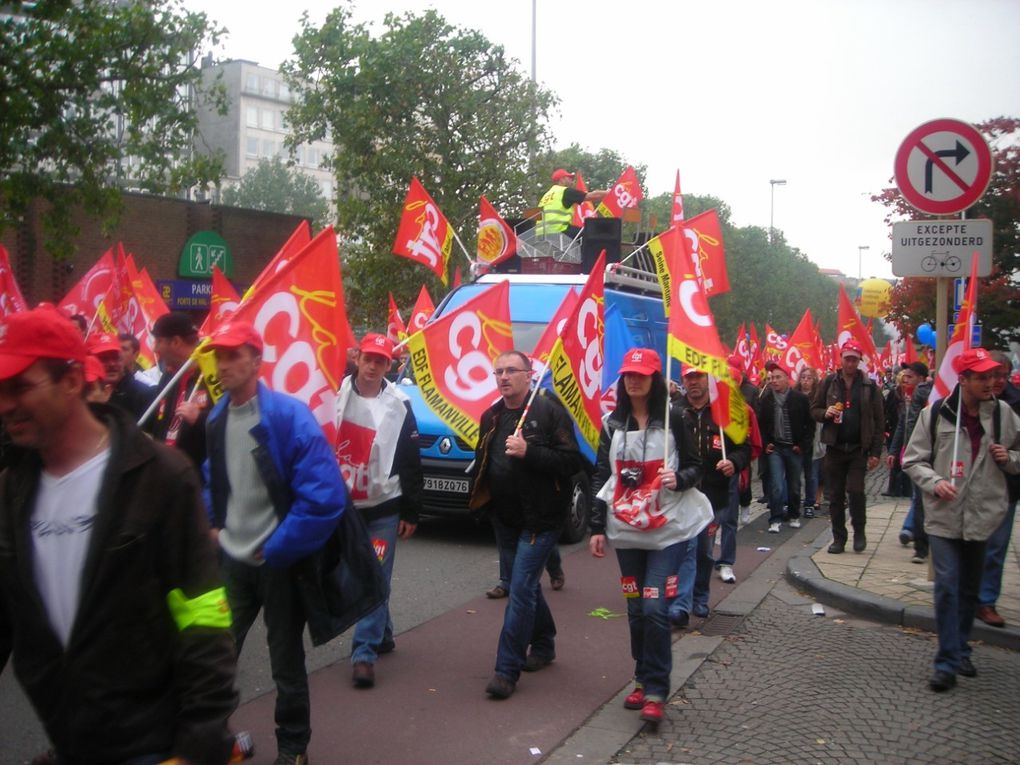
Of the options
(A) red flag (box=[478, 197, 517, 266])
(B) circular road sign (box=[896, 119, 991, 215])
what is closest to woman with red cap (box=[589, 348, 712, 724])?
(B) circular road sign (box=[896, 119, 991, 215])

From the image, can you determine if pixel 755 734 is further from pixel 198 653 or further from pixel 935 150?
pixel 935 150

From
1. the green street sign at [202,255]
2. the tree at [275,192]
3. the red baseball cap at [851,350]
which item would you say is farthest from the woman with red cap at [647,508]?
the tree at [275,192]

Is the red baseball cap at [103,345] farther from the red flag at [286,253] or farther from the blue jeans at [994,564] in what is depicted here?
the blue jeans at [994,564]

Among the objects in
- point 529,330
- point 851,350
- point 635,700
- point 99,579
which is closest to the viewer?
point 99,579

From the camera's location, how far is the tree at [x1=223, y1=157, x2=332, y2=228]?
74875 millimetres

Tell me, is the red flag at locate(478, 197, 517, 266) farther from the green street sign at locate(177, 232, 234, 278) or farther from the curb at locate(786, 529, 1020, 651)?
the green street sign at locate(177, 232, 234, 278)

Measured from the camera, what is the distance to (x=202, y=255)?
91.2 feet

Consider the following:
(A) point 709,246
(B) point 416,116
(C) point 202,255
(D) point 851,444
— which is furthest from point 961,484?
(C) point 202,255

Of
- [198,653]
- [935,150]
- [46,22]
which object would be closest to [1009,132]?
[935,150]

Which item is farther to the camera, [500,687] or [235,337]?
[500,687]

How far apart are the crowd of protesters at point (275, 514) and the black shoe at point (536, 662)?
1cm

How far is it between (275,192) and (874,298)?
2226 inches

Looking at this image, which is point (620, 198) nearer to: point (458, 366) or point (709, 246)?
point (709, 246)

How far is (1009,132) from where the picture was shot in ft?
65.1
